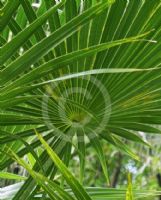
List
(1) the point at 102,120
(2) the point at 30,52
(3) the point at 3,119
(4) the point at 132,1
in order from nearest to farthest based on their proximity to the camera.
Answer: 1. (2) the point at 30,52
2. (3) the point at 3,119
3. (4) the point at 132,1
4. (1) the point at 102,120

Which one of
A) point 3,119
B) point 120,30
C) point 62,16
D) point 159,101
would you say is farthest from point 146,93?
point 3,119

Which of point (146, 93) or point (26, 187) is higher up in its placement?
point (146, 93)

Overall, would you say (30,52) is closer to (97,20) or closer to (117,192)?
(97,20)

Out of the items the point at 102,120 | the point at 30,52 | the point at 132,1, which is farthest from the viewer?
the point at 102,120

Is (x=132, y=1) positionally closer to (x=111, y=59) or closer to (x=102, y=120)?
(x=111, y=59)

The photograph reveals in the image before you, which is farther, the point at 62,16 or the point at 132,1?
the point at 62,16

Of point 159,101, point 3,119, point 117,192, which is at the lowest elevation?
point 117,192

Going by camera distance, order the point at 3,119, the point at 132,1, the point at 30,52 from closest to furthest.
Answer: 1. the point at 30,52
2. the point at 3,119
3. the point at 132,1

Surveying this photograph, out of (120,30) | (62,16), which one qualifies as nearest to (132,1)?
(120,30)

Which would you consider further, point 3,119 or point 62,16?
point 62,16
